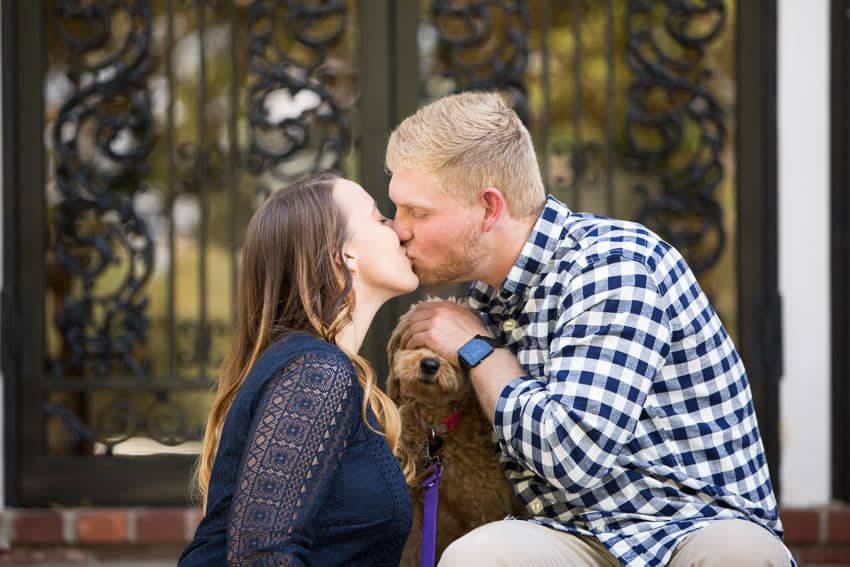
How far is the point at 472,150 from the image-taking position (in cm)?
258

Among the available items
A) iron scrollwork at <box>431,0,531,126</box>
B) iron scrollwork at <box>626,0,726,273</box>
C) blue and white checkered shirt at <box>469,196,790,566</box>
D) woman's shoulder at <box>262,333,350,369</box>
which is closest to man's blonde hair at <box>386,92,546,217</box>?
blue and white checkered shirt at <box>469,196,790,566</box>

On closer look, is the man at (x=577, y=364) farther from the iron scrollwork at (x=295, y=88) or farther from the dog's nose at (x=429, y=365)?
the iron scrollwork at (x=295, y=88)

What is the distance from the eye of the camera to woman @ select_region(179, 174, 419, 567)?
192 centimetres

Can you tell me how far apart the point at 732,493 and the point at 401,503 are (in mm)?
821

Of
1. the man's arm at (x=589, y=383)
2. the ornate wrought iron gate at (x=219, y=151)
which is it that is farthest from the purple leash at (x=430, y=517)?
the ornate wrought iron gate at (x=219, y=151)

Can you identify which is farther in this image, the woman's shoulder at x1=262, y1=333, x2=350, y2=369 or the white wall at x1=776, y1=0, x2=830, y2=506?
the white wall at x1=776, y1=0, x2=830, y2=506

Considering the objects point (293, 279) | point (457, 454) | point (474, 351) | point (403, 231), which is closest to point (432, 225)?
point (403, 231)

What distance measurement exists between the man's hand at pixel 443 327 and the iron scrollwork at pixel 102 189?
219 centimetres

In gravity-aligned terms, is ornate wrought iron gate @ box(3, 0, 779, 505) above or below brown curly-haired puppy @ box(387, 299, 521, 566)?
above

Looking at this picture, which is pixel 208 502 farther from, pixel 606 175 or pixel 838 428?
pixel 838 428

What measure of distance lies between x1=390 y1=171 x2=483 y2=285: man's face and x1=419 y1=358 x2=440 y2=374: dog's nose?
216mm

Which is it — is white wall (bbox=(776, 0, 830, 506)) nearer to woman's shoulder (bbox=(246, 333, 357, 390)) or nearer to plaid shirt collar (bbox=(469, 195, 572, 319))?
plaid shirt collar (bbox=(469, 195, 572, 319))

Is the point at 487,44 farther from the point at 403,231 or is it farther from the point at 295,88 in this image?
the point at 403,231

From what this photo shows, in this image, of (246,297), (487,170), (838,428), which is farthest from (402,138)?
(838,428)
